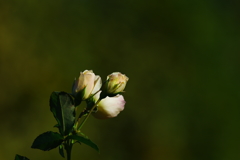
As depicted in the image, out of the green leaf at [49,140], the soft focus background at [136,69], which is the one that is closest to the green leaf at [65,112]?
the green leaf at [49,140]

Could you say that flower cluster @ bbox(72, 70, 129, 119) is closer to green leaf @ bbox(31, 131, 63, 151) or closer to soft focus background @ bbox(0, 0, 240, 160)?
green leaf @ bbox(31, 131, 63, 151)

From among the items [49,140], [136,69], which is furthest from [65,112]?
[136,69]

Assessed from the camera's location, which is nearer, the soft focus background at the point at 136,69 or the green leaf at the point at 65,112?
the green leaf at the point at 65,112

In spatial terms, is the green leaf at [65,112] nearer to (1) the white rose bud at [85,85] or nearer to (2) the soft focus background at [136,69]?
(1) the white rose bud at [85,85]

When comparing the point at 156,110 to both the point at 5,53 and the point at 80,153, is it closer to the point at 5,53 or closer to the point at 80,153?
the point at 80,153

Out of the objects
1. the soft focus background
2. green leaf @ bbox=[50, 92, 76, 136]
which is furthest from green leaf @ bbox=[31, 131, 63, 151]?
the soft focus background

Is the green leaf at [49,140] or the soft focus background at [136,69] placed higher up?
the soft focus background at [136,69]

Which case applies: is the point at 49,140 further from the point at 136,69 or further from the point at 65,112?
the point at 136,69
